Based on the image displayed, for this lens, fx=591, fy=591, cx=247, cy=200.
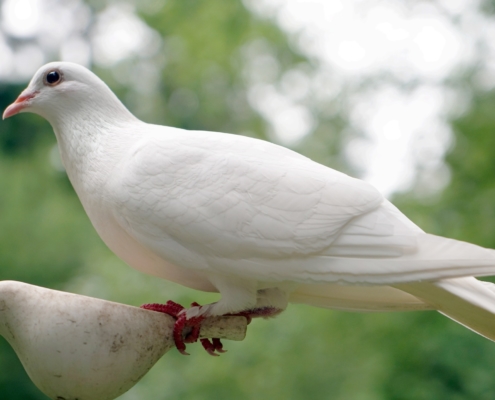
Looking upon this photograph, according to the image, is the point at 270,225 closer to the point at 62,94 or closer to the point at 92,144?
the point at 92,144

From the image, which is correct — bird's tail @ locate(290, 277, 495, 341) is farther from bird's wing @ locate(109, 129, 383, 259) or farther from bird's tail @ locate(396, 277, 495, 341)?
bird's wing @ locate(109, 129, 383, 259)

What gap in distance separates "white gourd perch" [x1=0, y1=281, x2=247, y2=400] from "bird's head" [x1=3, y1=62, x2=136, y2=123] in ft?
2.62

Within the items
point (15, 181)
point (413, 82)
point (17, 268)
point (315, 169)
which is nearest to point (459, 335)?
point (413, 82)

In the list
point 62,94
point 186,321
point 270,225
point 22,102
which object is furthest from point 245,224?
point 22,102

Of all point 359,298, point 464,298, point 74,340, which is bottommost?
point 74,340

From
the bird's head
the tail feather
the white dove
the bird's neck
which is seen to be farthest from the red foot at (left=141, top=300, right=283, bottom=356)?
the bird's head

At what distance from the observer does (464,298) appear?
2.12m

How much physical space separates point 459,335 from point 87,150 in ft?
15.4

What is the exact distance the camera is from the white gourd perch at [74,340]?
2.10 metres

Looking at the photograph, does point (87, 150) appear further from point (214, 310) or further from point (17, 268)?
point (17, 268)

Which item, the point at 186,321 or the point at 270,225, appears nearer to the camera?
the point at 270,225

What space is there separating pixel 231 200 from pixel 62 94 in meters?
0.94

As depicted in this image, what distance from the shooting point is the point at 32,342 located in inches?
82.7

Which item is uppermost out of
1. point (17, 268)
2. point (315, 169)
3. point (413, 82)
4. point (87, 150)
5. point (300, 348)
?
point (413, 82)
